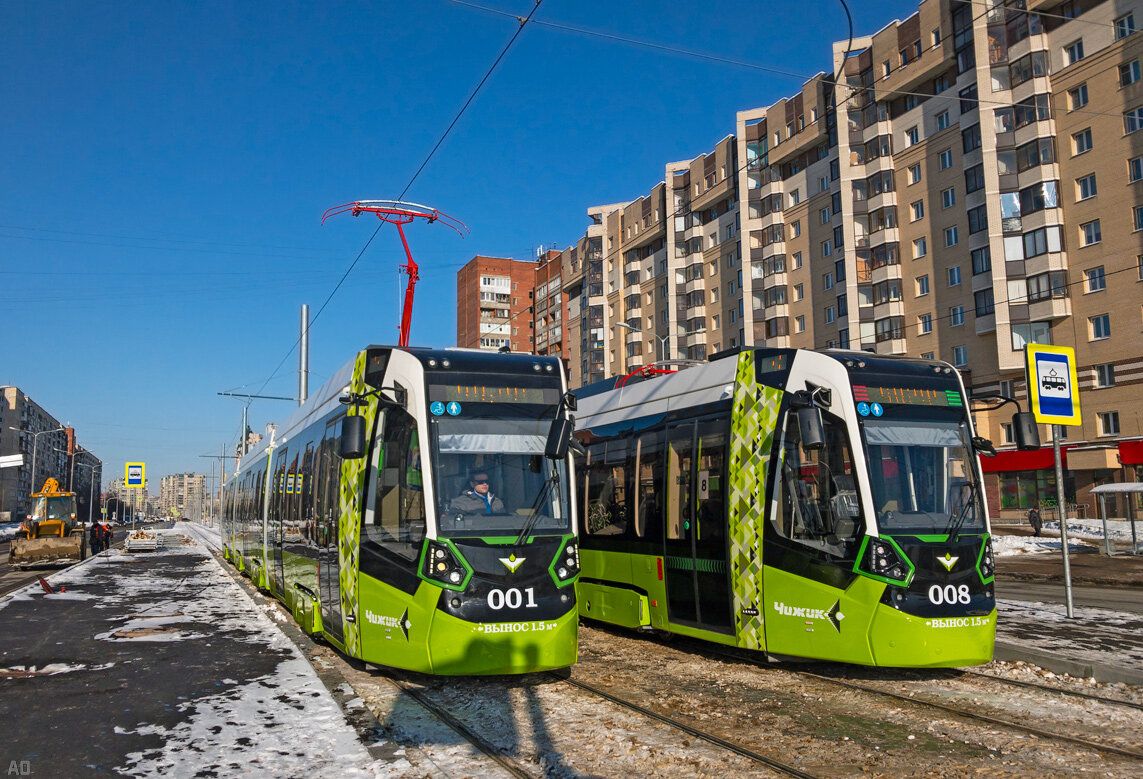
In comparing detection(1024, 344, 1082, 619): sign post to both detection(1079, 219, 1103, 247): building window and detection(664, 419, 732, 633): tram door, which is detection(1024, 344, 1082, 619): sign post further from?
detection(1079, 219, 1103, 247): building window

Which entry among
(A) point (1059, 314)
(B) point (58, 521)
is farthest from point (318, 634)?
(A) point (1059, 314)

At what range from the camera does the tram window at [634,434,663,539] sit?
11.0m

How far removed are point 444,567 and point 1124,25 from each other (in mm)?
44767

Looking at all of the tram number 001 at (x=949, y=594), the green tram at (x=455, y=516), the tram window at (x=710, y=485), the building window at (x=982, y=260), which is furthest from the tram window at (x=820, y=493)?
the building window at (x=982, y=260)

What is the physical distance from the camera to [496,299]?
11156 cm

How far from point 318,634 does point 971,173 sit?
4489 centimetres

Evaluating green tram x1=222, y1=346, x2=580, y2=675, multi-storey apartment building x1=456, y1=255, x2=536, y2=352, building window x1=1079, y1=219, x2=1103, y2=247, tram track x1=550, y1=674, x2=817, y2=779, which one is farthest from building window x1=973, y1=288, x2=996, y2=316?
multi-storey apartment building x1=456, y1=255, x2=536, y2=352

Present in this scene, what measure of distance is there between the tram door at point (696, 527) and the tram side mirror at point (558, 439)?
2.12 metres

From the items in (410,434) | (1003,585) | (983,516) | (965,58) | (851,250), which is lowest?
(1003,585)

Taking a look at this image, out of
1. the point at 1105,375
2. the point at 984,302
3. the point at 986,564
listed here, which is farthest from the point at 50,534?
the point at 1105,375

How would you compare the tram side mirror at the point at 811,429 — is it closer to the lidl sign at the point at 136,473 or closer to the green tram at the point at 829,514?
the green tram at the point at 829,514

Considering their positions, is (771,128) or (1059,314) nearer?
(1059,314)

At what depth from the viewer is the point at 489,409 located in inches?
345

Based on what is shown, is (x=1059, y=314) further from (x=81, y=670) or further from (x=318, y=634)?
(x=81, y=670)
